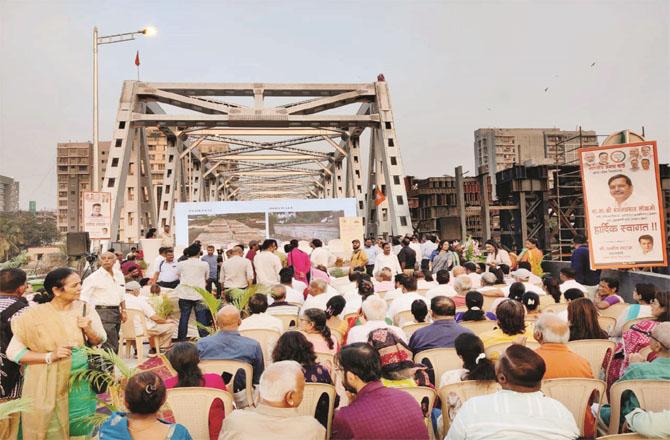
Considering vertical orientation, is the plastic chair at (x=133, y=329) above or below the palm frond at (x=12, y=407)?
below

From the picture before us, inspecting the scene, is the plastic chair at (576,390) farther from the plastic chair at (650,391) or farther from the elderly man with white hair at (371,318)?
the elderly man with white hair at (371,318)

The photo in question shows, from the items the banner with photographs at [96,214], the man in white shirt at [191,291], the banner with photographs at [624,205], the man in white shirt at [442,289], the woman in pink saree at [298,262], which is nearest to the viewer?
the banner with photographs at [624,205]

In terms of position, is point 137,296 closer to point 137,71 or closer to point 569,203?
point 137,71

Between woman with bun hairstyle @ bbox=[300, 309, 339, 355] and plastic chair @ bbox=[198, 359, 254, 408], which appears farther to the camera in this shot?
woman with bun hairstyle @ bbox=[300, 309, 339, 355]

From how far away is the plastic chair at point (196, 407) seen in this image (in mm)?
3186

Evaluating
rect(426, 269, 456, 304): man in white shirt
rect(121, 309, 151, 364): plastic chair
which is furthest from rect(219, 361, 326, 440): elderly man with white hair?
rect(121, 309, 151, 364): plastic chair

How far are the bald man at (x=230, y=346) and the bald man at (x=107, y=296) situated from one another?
7.59 ft

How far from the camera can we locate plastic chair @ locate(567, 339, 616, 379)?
14.0ft

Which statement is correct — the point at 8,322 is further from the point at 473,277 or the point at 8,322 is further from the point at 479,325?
the point at 473,277

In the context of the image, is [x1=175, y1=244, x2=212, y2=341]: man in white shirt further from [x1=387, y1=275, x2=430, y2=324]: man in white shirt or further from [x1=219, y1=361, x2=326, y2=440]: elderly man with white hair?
[x1=219, y1=361, x2=326, y2=440]: elderly man with white hair

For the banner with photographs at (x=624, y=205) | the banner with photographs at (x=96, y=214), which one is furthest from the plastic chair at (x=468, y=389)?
the banner with photographs at (x=96, y=214)

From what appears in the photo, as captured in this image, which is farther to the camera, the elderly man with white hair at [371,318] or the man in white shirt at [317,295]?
the man in white shirt at [317,295]

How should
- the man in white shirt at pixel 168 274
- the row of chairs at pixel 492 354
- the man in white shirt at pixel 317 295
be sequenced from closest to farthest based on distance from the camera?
the row of chairs at pixel 492 354 < the man in white shirt at pixel 317 295 < the man in white shirt at pixel 168 274

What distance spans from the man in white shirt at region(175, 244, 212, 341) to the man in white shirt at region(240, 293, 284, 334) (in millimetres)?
3165
